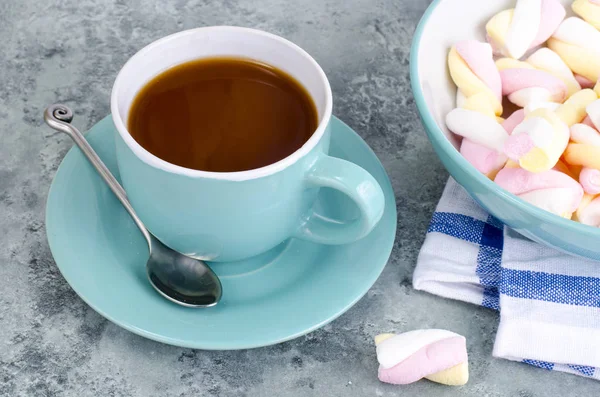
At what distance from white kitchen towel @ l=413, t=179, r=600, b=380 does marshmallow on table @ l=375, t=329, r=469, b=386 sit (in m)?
0.05

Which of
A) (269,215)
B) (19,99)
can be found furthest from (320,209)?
(19,99)

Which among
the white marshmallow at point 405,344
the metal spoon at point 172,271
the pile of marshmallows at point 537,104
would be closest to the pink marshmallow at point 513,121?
the pile of marshmallows at point 537,104

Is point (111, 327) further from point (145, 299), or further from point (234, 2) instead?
point (234, 2)

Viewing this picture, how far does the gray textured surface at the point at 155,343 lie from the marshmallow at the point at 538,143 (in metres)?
0.15

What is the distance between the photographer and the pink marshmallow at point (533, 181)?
688 mm

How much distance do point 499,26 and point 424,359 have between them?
378 millimetres

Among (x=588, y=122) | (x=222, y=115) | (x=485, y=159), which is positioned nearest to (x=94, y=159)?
(x=222, y=115)

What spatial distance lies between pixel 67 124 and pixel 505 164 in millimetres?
423

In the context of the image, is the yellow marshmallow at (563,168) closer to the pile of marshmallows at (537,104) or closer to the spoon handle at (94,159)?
the pile of marshmallows at (537,104)

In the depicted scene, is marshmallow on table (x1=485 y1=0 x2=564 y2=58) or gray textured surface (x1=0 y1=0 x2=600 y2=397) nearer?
gray textured surface (x1=0 y1=0 x2=600 y2=397)

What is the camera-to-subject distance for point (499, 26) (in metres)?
0.83

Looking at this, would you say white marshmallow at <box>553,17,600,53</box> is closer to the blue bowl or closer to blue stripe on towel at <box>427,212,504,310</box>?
the blue bowl

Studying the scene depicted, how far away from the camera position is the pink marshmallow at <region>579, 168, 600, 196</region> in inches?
27.5

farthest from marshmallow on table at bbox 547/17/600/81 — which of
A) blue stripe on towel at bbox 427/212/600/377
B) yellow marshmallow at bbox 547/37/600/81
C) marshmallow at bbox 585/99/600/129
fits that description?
blue stripe on towel at bbox 427/212/600/377
